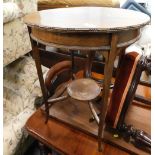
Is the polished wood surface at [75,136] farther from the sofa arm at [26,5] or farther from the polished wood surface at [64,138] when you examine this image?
the sofa arm at [26,5]

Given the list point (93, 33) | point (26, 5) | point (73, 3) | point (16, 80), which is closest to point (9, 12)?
point (26, 5)

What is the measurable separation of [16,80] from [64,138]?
70 cm

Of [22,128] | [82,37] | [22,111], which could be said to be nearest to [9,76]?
[22,111]

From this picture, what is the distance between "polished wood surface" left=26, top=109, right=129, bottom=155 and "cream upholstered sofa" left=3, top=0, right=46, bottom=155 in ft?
0.39

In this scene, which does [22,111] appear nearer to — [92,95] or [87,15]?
[92,95]

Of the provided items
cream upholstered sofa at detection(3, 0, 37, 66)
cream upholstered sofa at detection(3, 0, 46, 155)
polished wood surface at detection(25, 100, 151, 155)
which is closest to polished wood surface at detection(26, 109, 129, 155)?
polished wood surface at detection(25, 100, 151, 155)

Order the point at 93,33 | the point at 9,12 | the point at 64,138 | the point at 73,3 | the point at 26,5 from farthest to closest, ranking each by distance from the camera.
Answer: the point at 73,3, the point at 26,5, the point at 9,12, the point at 64,138, the point at 93,33

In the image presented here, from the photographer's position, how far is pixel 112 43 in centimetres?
60

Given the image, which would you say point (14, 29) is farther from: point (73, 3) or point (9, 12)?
point (73, 3)

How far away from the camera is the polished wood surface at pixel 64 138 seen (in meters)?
0.81

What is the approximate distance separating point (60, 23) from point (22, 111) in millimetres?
665

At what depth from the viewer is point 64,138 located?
871 millimetres

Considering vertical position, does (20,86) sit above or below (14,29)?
below

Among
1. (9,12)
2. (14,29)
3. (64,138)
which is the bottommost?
(64,138)
